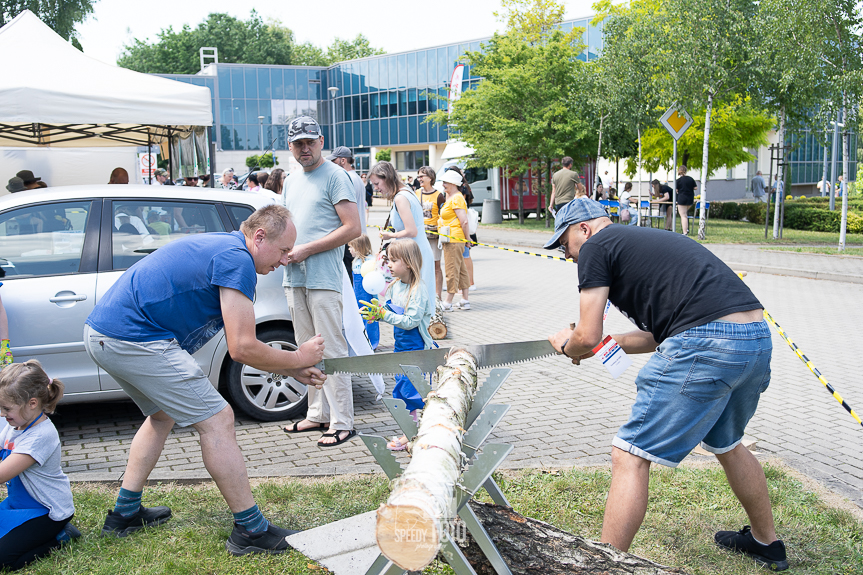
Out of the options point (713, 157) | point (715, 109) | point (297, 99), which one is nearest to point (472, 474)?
point (715, 109)

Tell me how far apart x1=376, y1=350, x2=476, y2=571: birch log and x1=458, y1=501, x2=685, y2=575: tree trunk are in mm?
492

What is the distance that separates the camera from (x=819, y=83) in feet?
56.6

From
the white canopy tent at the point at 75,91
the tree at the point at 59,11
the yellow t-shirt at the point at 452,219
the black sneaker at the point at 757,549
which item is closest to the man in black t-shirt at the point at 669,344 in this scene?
the black sneaker at the point at 757,549

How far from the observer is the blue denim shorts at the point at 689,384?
3.03 meters

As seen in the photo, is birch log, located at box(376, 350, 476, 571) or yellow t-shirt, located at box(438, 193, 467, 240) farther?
yellow t-shirt, located at box(438, 193, 467, 240)

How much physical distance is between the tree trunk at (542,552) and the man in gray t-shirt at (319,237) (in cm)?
237

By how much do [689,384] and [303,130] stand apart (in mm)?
3193

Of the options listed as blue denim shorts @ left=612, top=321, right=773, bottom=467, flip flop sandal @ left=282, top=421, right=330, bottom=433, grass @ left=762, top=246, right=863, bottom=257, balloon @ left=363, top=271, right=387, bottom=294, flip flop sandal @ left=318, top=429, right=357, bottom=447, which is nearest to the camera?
blue denim shorts @ left=612, top=321, right=773, bottom=467

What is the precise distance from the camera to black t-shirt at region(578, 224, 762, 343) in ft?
10.2

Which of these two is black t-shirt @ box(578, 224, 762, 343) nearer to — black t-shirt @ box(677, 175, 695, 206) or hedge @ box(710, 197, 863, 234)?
black t-shirt @ box(677, 175, 695, 206)

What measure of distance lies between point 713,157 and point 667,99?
23.4ft

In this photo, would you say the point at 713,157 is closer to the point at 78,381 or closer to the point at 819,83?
the point at 819,83

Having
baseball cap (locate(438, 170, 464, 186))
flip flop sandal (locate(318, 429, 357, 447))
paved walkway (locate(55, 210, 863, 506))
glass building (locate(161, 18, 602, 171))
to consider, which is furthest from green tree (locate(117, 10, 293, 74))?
flip flop sandal (locate(318, 429, 357, 447))

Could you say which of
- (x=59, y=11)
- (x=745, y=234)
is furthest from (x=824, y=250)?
(x=59, y=11)
